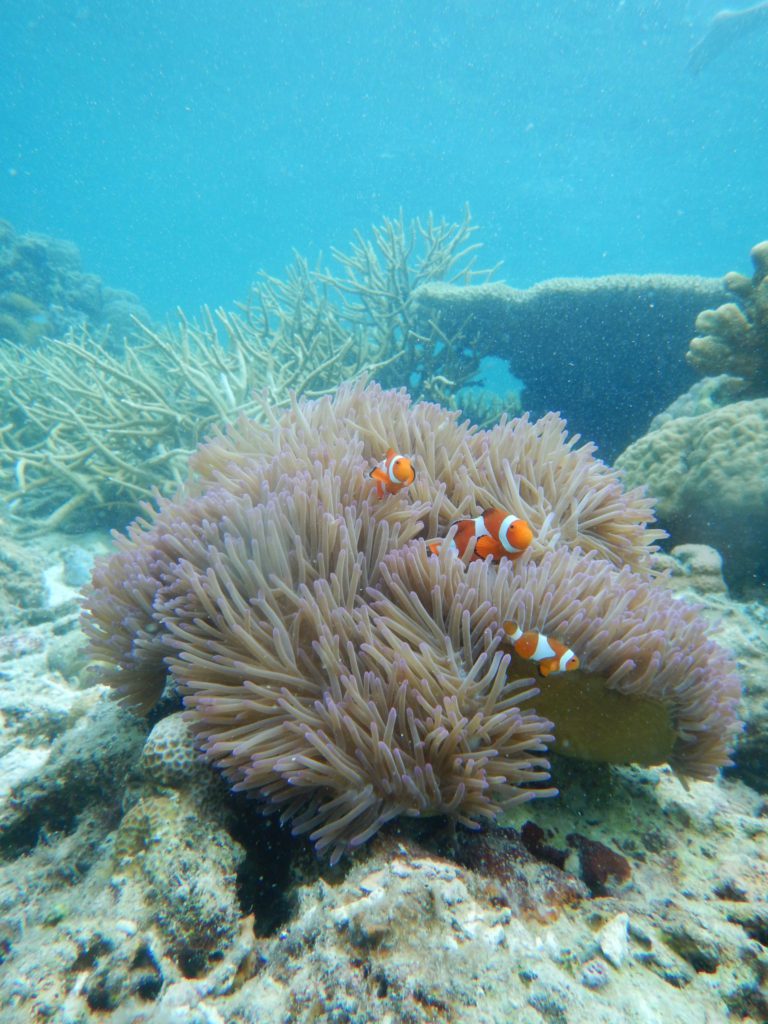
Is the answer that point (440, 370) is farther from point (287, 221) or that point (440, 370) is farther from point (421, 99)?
point (287, 221)

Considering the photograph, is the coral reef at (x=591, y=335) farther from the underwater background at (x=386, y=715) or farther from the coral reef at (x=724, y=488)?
the coral reef at (x=724, y=488)

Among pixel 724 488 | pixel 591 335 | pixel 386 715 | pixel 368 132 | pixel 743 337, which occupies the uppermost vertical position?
pixel 368 132

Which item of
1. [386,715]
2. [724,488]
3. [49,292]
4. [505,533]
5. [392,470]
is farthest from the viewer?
[49,292]

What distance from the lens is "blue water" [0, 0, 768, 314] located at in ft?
144

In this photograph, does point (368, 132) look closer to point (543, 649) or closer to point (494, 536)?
point (494, 536)

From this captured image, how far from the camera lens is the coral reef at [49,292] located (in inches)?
632

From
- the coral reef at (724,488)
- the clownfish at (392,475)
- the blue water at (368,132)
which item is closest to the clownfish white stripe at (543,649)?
the clownfish at (392,475)

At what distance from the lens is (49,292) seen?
17.8 m

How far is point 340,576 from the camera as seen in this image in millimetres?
1841

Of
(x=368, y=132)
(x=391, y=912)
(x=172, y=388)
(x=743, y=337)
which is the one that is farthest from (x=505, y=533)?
(x=368, y=132)

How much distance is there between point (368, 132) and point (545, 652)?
85.8 m

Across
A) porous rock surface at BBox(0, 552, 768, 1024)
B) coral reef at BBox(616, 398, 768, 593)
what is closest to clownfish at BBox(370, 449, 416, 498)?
porous rock surface at BBox(0, 552, 768, 1024)

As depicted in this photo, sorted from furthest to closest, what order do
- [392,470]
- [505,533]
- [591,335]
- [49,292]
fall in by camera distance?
1. [49,292]
2. [591,335]
3. [392,470]
4. [505,533]

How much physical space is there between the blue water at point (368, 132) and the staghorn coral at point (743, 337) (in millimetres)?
40513
